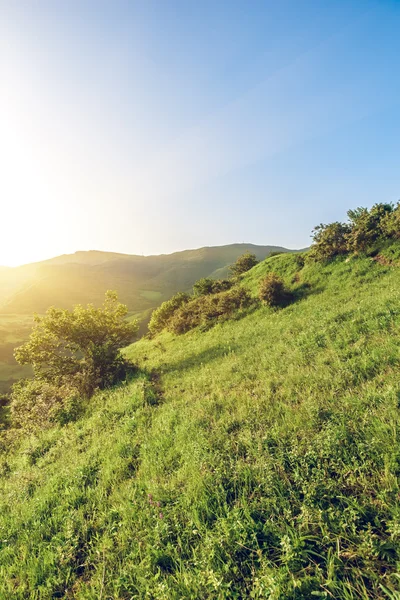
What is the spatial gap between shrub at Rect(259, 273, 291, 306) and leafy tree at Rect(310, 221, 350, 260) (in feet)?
24.8

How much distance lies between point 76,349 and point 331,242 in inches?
1183

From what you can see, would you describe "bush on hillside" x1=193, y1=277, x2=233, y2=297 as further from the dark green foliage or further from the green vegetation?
the green vegetation

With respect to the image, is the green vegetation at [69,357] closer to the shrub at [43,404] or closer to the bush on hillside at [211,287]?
the shrub at [43,404]

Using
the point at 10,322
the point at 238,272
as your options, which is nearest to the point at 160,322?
the point at 238,272

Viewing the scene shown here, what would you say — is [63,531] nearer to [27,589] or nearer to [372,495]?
[27,589]

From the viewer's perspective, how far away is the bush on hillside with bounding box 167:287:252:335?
30.6 metres

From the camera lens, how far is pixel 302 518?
13.3 ft

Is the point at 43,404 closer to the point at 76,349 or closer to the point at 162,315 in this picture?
the point at 76,349

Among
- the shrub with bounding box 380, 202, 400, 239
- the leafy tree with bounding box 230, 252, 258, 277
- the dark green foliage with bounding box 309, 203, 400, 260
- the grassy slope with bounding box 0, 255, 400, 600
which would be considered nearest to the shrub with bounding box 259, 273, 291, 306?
the dark green foliage with bounding box 309, 203, 400, 260

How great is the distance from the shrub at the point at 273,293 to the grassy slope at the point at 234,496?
648 inches

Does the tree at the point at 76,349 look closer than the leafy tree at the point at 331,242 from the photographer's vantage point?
Yes

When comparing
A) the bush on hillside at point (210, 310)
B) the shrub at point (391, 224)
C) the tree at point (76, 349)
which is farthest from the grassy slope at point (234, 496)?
the shrub at point (391, 224)

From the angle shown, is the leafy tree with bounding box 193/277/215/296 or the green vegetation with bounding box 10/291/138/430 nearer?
the green vegetation with bounding box 10/291/138/430

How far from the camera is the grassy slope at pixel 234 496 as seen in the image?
3631 mm
